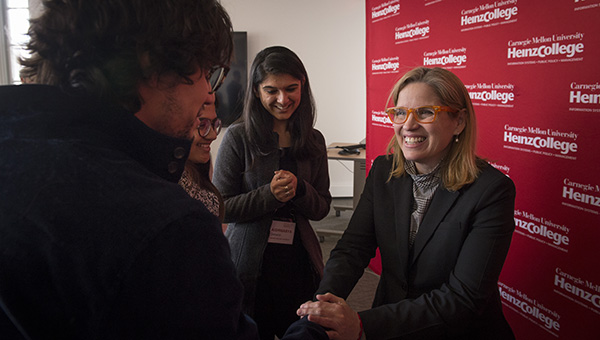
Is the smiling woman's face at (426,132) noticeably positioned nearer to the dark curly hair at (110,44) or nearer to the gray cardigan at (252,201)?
the gray cardigan at (252,201)

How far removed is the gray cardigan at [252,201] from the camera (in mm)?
1894

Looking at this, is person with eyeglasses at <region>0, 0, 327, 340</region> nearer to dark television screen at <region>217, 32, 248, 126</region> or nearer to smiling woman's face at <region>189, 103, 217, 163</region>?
smiling woman's face at <region>189, 103, 217, 163</region>

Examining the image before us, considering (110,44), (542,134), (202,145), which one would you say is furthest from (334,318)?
(542,134)

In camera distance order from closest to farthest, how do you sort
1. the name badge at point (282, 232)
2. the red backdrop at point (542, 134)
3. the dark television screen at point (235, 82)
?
the red backdrop at point (542, 134), the name badge at point (282, 232), the dark television screen at point (235, 82)

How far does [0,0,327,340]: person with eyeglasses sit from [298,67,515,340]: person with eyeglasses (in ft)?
2.62

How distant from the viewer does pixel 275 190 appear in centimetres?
186

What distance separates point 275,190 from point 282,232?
22 centimetres

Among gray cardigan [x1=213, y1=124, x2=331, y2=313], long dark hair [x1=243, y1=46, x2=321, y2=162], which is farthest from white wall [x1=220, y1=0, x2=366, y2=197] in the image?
gray cardigan [x1=213, y1=124, x2=331, y2=313]

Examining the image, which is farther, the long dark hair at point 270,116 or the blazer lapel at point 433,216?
the long dark hair at point 270,116

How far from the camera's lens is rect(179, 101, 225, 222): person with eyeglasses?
1.49 metres

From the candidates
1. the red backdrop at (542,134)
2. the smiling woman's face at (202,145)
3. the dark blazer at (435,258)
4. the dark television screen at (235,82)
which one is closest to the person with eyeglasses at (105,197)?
the smiling woman's face at (202,145)

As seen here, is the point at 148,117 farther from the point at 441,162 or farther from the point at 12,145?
the point at 441,162

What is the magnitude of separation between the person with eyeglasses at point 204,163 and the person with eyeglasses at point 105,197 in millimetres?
720

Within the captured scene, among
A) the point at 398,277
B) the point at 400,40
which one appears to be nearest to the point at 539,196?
the point at 398,277
